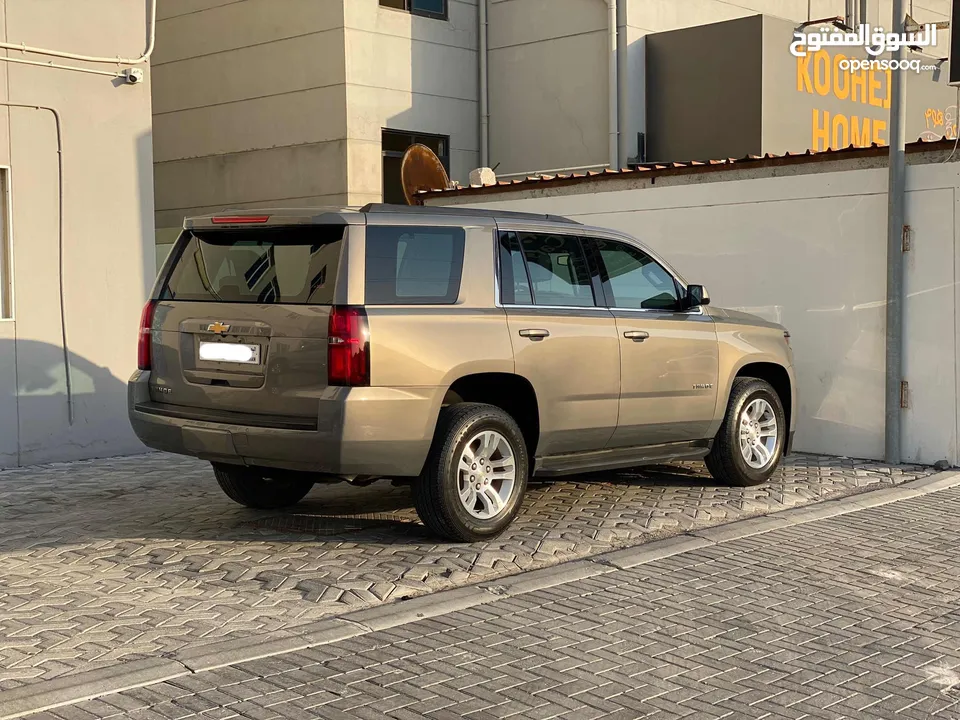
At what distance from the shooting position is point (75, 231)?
36.6 feet

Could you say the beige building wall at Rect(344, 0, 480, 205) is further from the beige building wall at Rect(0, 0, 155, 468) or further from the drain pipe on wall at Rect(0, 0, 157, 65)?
the beige building wall at Rect(0, 0, 155, 468)

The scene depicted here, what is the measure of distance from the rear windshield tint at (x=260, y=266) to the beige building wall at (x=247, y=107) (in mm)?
9880

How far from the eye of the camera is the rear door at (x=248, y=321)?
22.6 ft

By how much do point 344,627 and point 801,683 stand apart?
203cm

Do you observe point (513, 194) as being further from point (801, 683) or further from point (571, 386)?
point (801, 683)

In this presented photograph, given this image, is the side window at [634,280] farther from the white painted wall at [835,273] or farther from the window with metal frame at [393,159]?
the window with metal frame at [393,159]

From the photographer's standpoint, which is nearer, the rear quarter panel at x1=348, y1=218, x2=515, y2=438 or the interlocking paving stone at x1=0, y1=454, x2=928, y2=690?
the interlocking paving stone at x1=0, y1=454, x2=928, y2=690

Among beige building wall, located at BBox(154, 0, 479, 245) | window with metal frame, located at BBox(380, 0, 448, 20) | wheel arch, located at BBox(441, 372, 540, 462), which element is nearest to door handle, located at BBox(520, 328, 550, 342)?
wheel arch, located at BBox(441, 372, 540, 462)

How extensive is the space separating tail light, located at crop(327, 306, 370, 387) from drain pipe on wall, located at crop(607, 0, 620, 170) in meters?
11.7

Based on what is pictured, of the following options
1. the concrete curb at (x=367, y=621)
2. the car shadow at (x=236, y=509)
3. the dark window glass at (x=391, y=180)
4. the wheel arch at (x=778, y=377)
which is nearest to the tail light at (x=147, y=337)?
the car shadow at (x=236, y=509)

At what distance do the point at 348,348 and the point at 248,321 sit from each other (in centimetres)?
68

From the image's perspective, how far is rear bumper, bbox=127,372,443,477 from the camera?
6.76m

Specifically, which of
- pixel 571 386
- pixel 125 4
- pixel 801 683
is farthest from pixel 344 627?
pixel 125 4

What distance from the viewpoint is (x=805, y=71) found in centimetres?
1839
